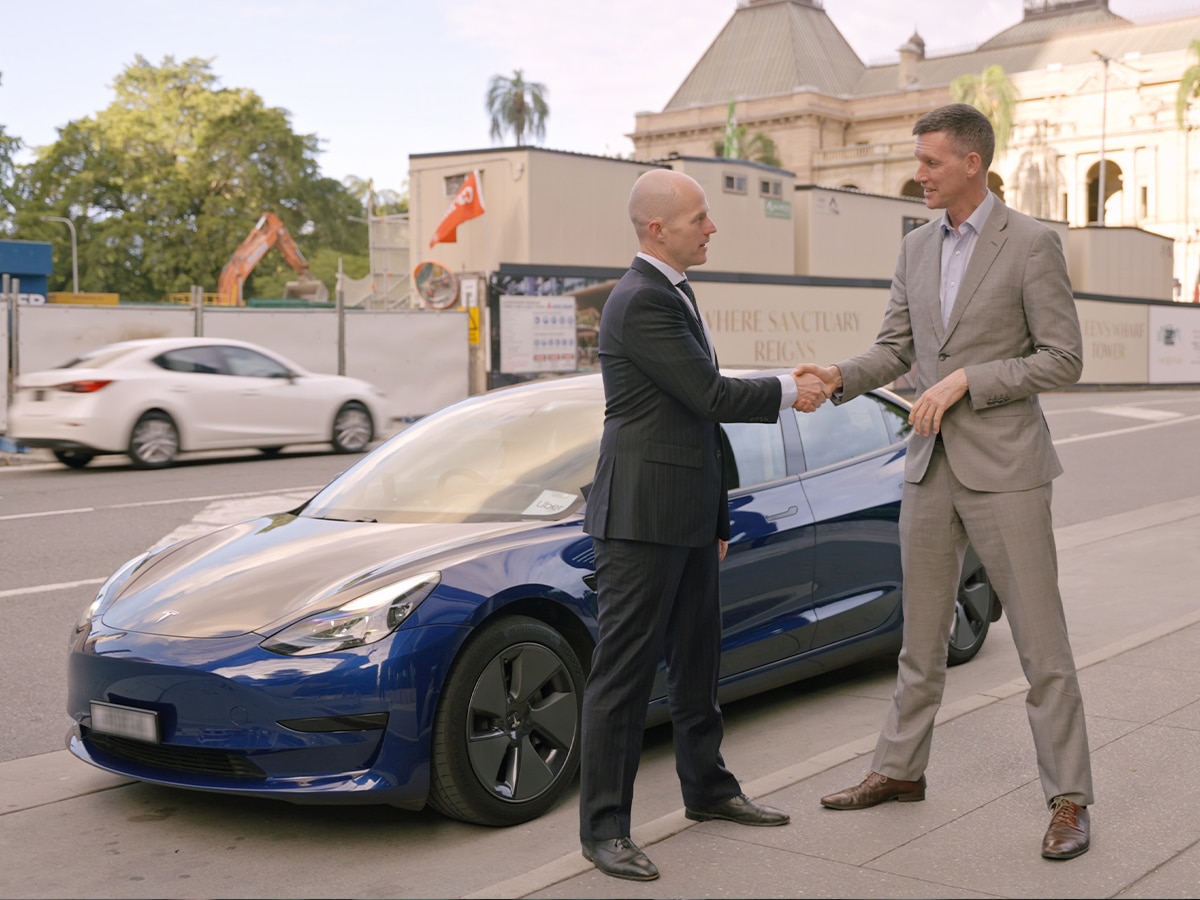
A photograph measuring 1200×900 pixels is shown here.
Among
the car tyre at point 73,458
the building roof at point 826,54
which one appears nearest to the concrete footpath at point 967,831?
the car tyre at point 73,458

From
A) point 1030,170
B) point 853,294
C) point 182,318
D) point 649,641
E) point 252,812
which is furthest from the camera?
point 1030,170

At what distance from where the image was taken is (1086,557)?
9836 millimetres

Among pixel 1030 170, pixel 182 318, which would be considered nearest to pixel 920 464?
pixel 182 318

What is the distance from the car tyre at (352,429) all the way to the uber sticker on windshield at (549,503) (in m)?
13.1

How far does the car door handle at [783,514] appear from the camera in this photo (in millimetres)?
5461

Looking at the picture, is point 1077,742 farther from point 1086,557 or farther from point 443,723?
point 1086,557

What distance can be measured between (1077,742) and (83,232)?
59393 millimetres

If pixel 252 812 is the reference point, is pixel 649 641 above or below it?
above

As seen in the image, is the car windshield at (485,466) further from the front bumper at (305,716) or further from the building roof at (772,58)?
the building roof at (772,58)

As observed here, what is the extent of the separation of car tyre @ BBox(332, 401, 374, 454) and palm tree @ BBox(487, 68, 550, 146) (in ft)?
204

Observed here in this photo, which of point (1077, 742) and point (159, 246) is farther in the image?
point (159, 246)

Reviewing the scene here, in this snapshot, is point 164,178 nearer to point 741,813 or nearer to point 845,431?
point 845,431

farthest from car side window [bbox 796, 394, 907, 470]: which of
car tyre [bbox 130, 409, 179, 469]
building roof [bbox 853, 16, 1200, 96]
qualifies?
building roof [bbox 853, 16, 1200, 96]

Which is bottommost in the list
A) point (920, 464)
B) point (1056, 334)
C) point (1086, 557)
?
point (1086, 557)
